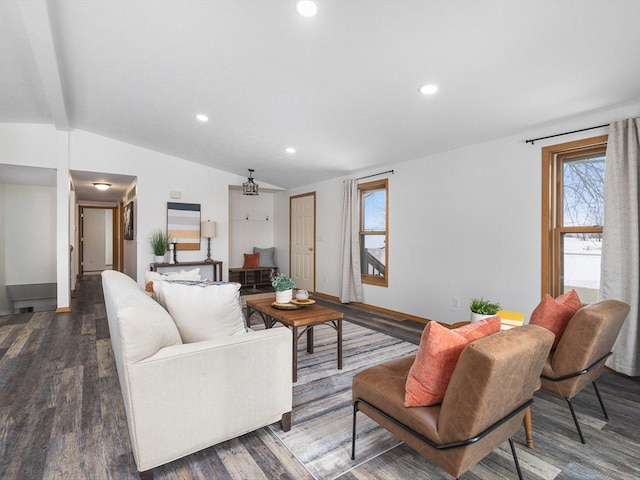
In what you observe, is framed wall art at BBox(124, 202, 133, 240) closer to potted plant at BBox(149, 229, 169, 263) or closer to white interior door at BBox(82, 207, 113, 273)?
potted plant at BBox(149, 229, 169, 263)

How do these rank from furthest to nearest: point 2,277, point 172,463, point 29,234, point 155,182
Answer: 1. point 29,234
2. point 2,277
3. point 155,182
4. point 172,463

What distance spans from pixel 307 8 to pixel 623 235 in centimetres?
299

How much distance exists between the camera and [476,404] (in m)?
1.11

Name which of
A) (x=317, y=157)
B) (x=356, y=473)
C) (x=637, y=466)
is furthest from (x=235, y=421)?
(x=317, y=157)

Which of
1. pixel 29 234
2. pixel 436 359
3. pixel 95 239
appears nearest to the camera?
pixel 436 359

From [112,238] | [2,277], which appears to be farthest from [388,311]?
[112,238]

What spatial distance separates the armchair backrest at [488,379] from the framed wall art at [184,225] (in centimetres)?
543

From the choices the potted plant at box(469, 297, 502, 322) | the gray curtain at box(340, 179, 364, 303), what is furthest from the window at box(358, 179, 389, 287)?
the potted plant at box(469, 297, 502, 322)

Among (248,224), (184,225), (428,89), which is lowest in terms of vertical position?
(184,225)

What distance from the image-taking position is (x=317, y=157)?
478 cm

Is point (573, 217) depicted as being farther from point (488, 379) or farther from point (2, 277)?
point (2, 277)

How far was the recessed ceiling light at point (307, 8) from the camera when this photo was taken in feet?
6.34

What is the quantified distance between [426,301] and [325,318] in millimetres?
2099

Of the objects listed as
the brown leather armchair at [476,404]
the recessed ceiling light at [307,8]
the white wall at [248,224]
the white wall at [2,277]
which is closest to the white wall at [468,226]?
the brown leather armchair at [476,404]
